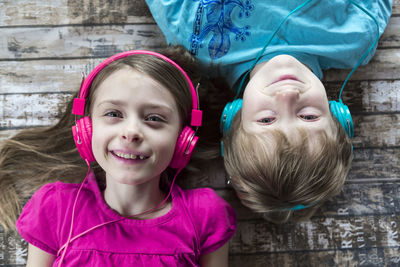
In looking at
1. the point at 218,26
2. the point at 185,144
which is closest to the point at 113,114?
the point at 185,144

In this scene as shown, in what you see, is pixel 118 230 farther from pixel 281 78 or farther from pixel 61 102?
pixel 281 78

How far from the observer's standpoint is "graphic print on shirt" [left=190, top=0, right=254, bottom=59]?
4.30 ft

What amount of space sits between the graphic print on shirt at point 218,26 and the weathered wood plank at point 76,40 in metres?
0.25

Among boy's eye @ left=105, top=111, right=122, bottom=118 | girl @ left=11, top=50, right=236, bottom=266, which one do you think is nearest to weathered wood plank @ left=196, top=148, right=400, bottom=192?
girl @ left=11, top=50, right=236, bottom=266

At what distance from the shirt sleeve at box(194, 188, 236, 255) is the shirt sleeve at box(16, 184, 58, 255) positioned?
20.8 inches

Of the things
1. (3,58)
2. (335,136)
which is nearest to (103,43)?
(3,58)

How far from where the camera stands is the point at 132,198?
1.25 meters

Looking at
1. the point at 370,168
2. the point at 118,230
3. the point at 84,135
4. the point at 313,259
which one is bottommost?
the point at 313,259

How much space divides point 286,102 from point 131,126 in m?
0.51

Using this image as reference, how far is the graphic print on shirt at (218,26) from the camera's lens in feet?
4.30

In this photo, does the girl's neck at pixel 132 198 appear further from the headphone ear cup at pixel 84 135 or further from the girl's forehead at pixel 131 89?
the girl's forehead at pixel 131 89

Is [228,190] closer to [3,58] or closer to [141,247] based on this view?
[141,247]

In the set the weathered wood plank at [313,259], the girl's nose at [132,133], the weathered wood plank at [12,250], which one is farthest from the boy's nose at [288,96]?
the weathered wood plank at [12,250]

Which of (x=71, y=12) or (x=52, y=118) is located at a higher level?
(x=71, y=12)
